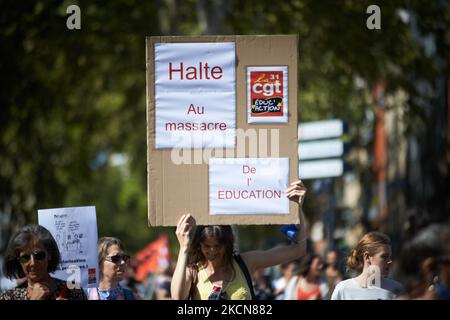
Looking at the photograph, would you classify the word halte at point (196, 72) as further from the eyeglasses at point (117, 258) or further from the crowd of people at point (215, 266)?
the eyeglasses at point (117, 258)

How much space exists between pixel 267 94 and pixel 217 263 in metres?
1.09

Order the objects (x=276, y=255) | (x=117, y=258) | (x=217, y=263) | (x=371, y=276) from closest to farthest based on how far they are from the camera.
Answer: (x=371, y=276)
(x=217, y=263)
(x=276, y=255)
(x=117, y=258)

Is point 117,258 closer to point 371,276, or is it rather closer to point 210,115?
point 210,115

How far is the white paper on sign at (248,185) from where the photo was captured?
23.4 feet

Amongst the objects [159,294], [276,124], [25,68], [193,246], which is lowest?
[159,294]

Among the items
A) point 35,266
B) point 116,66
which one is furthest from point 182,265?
point 116,66

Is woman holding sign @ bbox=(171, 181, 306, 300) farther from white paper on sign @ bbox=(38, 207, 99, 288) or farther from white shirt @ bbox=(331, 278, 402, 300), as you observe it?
white paper on sign @ bbox=(38, 207, 99, 288)

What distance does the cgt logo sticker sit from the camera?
713 cm

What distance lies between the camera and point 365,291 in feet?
22.7

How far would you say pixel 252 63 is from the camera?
720cm

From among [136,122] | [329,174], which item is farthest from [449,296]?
[136,122]
